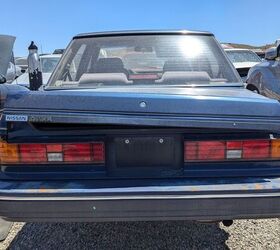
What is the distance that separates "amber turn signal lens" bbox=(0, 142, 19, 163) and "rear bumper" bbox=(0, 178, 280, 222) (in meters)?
0.24

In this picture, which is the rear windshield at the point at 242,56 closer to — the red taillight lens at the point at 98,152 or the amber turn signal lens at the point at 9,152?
the red taillight lens at the point at 98,152

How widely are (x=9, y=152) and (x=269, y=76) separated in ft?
17.8

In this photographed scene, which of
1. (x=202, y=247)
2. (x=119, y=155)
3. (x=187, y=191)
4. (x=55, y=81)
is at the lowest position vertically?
(x=202, y=247)

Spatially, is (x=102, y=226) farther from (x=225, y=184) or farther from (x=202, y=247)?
(x=225, y=184)

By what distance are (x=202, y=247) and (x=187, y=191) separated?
97cm

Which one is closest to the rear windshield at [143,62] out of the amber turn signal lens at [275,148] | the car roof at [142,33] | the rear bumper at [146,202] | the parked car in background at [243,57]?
the car roof at [142,33]

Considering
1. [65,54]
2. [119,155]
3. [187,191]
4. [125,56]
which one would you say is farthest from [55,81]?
[187,191]

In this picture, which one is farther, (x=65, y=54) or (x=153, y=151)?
(x=65, y=54)

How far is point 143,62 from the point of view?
12.2ft

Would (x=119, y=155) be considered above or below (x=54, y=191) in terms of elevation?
above

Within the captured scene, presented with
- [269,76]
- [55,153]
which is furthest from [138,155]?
[269,76]

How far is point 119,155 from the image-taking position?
249 centimetres

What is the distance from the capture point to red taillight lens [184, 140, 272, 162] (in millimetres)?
2496

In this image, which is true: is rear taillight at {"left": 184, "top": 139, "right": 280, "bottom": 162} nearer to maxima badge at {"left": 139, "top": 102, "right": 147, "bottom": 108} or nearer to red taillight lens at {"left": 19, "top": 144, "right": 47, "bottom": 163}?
maxima badge at {"left": 139, "top": 102, "right": 147, "bottom": 108}
